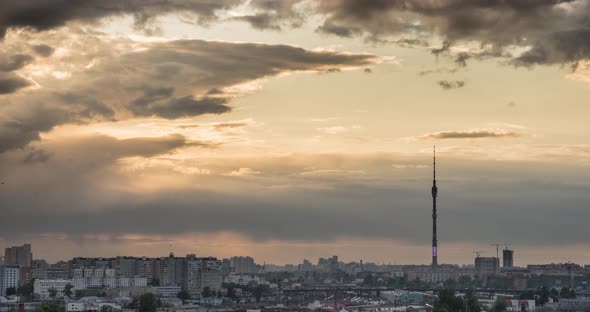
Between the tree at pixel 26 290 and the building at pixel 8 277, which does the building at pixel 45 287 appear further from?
the building at pixel 8 277

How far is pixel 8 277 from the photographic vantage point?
182 m

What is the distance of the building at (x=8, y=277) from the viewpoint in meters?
174

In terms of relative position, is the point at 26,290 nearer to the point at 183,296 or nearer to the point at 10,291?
the point at 10,291

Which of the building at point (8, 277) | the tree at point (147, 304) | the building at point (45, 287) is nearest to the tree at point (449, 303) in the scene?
the tree at point (147, 304)

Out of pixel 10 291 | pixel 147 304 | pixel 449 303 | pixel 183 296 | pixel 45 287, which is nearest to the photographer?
pixel 449 303

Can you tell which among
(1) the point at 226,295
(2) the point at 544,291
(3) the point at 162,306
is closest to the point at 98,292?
(1) the point at 226,295

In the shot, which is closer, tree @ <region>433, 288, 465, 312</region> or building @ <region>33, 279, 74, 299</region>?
tree @ <region>433, 288, 465, 312</region>

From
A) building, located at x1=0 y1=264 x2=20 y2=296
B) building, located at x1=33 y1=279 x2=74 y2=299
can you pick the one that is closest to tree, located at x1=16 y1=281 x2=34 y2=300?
building, located at x1=33 y1=279 x2=74 y2=299

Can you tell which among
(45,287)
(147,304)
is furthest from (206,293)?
(147,304)

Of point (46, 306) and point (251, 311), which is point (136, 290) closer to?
point (251, 311)

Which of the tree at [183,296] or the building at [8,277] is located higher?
the building at [8,277]

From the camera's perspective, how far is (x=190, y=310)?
129375mm

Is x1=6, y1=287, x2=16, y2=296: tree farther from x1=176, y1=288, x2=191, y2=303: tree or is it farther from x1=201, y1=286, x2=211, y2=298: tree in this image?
x1=201, y1=286, x2=211, y2=298: tree

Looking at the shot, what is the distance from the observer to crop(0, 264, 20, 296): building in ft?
572
